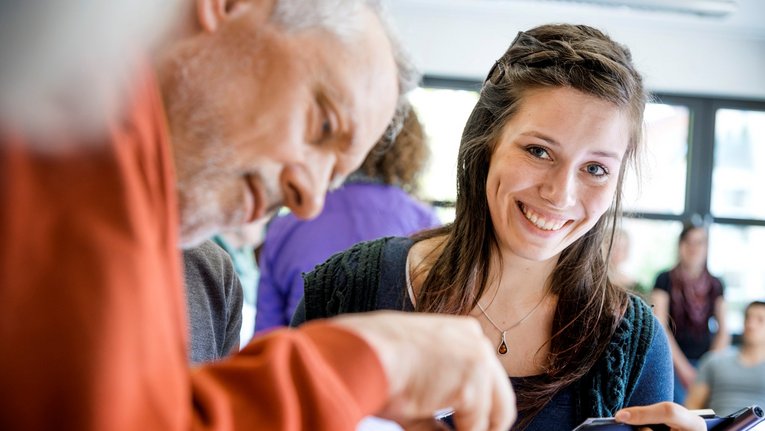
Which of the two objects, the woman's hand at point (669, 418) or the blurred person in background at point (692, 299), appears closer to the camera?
the woman's hand at point (669, 418)

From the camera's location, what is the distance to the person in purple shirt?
2.22 m

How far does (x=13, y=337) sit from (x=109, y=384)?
2.2 inches

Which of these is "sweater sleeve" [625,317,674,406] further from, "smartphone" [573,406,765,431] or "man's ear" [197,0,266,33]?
"man's ear" [197,0,266,33]

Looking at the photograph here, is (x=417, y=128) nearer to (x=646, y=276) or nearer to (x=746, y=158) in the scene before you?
(x=646, y=276)

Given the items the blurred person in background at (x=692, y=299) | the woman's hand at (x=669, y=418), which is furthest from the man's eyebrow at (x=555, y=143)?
the blurred person in background at (x=692, y=299)

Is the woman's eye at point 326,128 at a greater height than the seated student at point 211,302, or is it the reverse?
the woman's eye at point 326,128

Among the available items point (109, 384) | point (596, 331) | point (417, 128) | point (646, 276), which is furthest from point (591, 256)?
point (646, 276)

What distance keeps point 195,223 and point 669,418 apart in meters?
0.78

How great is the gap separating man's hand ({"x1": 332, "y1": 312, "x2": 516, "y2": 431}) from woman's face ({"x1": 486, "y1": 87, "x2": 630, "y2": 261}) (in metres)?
0.83

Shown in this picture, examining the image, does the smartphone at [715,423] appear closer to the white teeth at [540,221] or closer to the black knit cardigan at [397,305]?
the black knit cardigan at [397,305]

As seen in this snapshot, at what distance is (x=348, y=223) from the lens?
2219 millimetres

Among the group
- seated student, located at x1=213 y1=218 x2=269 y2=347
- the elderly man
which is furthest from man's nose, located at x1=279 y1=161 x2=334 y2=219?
seated student, located at x1=213 y1=218 x2=269 y2=347

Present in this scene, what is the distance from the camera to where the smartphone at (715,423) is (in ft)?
3.57

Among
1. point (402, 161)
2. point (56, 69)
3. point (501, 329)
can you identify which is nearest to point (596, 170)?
point (501, 329)
